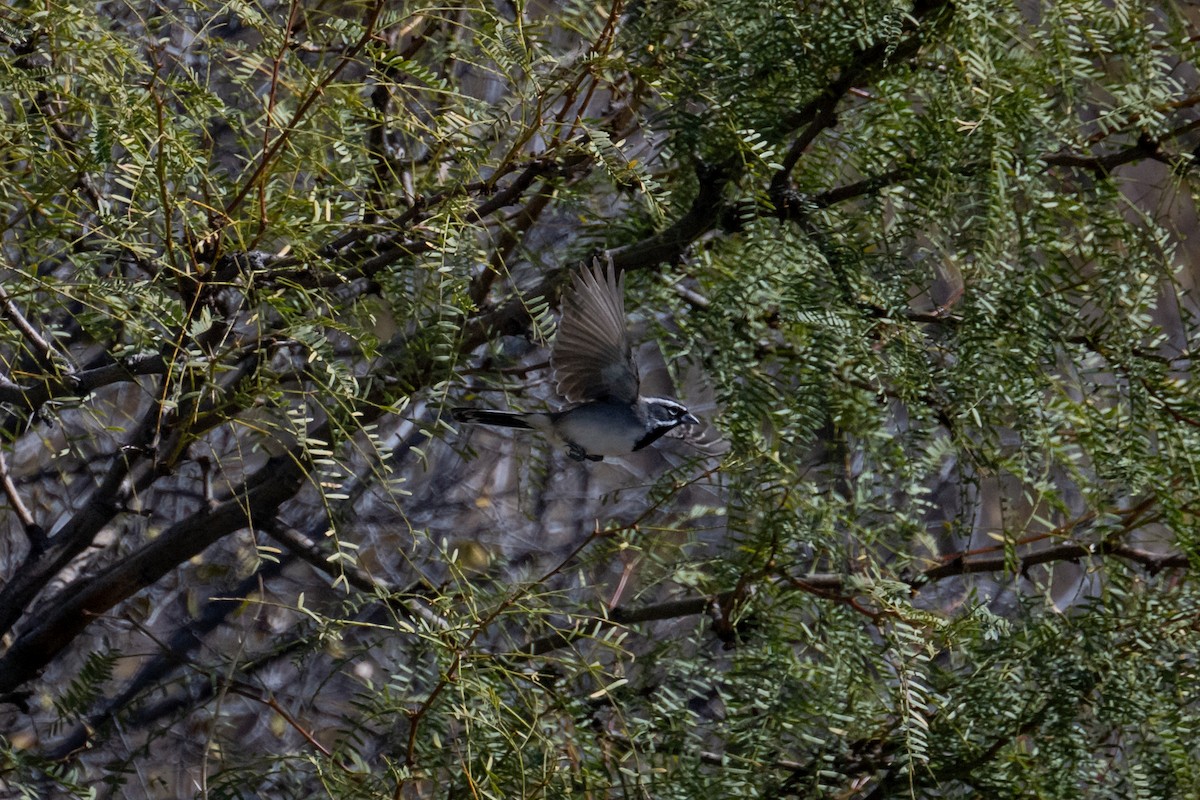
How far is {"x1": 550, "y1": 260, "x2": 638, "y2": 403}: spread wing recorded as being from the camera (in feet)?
3.11

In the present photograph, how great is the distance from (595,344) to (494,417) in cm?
14

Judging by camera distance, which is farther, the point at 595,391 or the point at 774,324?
the point at 595,391

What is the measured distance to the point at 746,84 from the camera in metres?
0.82

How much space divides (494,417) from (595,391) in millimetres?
94

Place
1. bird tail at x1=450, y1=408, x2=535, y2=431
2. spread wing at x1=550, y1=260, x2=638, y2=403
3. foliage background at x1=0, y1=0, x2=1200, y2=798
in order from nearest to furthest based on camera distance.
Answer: foliage background at x1=0, y1=0, x2=1200, y2=798
spread wing at x1=550, y1=260, x2=638, y2=403
bird tail at x1=450, y1=408, x2=535, y2=431

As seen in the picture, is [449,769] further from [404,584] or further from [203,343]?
[404,584]

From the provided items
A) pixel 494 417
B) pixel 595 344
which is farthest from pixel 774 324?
pixel 494 417

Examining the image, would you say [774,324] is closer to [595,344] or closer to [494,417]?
[595,344]

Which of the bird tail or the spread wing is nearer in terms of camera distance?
the spread wing

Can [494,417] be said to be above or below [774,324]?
below

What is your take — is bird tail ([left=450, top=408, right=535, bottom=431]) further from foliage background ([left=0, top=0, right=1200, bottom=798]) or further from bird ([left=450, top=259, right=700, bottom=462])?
foliage background ([left=0, top=0, right=1200, bottom=798])

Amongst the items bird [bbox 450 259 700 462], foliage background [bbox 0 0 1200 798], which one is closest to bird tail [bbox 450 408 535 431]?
bird [bbox 450 259 700 462]

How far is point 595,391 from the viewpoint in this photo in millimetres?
1146

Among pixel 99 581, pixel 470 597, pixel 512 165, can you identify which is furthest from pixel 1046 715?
pixel 99 581
